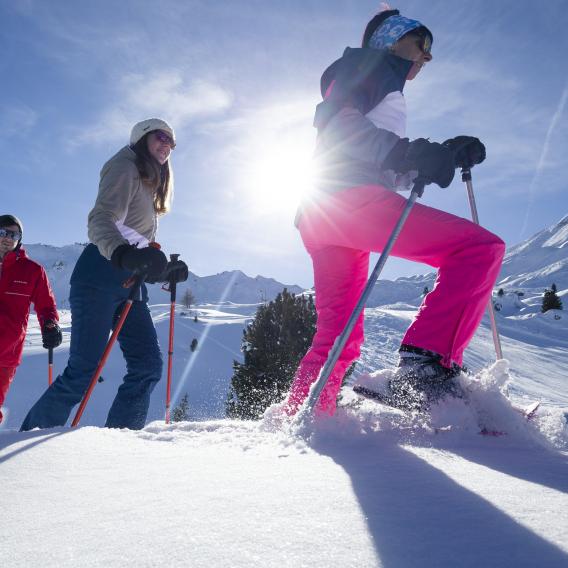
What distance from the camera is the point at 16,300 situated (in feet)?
13.2

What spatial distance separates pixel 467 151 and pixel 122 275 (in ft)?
7.94

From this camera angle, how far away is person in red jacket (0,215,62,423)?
385 centimetres

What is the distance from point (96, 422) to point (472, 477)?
37.8 m

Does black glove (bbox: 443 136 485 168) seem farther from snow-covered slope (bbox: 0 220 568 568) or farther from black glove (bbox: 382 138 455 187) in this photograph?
snow-covered slope (bbox: 0 220 568 568)

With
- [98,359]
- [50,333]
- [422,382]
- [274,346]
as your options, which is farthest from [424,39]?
[274,346]

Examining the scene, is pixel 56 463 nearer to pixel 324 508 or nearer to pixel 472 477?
pixel 324 508

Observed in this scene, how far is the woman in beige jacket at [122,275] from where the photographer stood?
9.09 ft

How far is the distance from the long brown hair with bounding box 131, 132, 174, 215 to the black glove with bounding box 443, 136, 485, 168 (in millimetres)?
2023

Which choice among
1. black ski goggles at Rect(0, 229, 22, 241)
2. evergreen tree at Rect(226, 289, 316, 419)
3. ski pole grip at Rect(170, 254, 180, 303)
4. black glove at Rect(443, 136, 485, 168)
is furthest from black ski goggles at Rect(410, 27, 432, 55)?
evergreen tree at Rect(226, 289, 316, 419)

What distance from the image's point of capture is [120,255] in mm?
2660

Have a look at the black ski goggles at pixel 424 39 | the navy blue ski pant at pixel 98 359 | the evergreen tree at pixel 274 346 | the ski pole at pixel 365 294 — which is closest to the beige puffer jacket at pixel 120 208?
the navy blue ski pant at pixel 98 359

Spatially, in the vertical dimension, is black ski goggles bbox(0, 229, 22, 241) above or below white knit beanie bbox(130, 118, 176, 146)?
Answer: below

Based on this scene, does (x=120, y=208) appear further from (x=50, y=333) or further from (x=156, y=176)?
(x=50, y=333)

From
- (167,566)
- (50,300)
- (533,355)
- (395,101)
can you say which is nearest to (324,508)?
(167,566)
